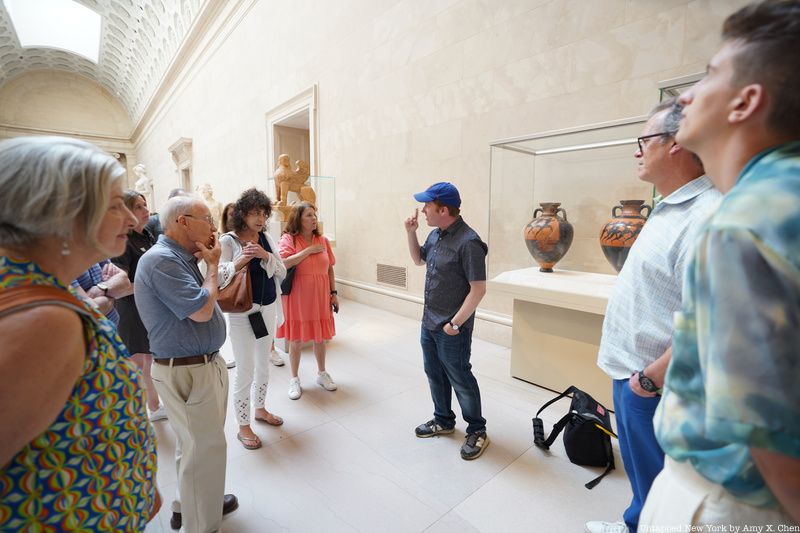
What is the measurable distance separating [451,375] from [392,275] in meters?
4.16

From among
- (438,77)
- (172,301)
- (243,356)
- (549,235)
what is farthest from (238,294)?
(438,77)

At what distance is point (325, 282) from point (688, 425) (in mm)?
3150

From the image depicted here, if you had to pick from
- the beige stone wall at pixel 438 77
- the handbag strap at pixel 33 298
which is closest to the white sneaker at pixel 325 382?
the beige stone wall at pixel 438 77

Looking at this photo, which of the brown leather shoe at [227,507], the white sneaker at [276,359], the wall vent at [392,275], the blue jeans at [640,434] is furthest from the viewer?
the wall vent at [392,275]

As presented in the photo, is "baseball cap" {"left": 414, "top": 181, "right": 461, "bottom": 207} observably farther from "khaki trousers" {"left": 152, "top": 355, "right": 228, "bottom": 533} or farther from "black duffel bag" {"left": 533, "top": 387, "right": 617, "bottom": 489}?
"black duffel bag" {"left": 533, "top": 387, "right": 617, "bottom": 489}

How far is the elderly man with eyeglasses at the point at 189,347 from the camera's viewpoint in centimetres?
166

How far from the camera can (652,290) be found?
140cm

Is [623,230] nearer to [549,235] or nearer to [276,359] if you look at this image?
[549,235]

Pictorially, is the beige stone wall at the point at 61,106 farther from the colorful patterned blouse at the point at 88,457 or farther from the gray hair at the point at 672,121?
the gray hair at the point at 672,121

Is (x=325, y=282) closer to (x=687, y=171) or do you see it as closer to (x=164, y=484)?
(x=164, y=484)

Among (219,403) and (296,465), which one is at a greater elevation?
(219,403)

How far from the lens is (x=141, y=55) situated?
21.5 meters

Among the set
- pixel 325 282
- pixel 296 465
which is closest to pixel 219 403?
pixel 296 465

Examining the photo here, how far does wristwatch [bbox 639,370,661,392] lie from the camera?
1.39m
